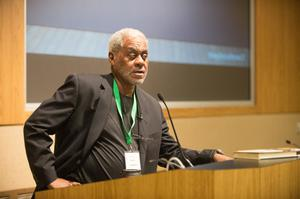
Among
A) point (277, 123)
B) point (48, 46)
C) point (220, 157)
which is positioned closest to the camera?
point (220, 157)

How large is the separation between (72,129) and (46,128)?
0.15 metres

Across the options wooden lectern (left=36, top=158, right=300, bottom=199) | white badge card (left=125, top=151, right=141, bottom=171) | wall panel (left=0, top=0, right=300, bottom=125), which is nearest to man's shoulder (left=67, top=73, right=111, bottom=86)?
white badge card (left=125, top=151, right=141, bottom=171)

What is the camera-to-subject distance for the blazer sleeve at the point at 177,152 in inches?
110

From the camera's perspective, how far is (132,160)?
2.63 m

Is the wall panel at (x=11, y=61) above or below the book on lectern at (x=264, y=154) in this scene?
above

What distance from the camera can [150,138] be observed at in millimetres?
2852

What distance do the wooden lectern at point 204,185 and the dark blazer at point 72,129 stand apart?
0.37 metres

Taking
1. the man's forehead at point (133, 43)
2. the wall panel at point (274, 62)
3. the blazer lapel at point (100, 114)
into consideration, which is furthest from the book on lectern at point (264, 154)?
the wall panel at point (274, 62)

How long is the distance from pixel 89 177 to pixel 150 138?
0.42m

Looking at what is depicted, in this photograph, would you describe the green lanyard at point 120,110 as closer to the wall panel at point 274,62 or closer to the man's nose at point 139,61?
the man's nose at point 139,61

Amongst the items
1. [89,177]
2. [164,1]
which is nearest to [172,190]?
[89,177]

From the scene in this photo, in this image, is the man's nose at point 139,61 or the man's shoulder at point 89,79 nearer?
the man's shoulder at point 89,79

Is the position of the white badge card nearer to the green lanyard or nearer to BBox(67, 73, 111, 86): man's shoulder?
the green lanyard

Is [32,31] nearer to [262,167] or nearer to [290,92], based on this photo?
[262,167]
